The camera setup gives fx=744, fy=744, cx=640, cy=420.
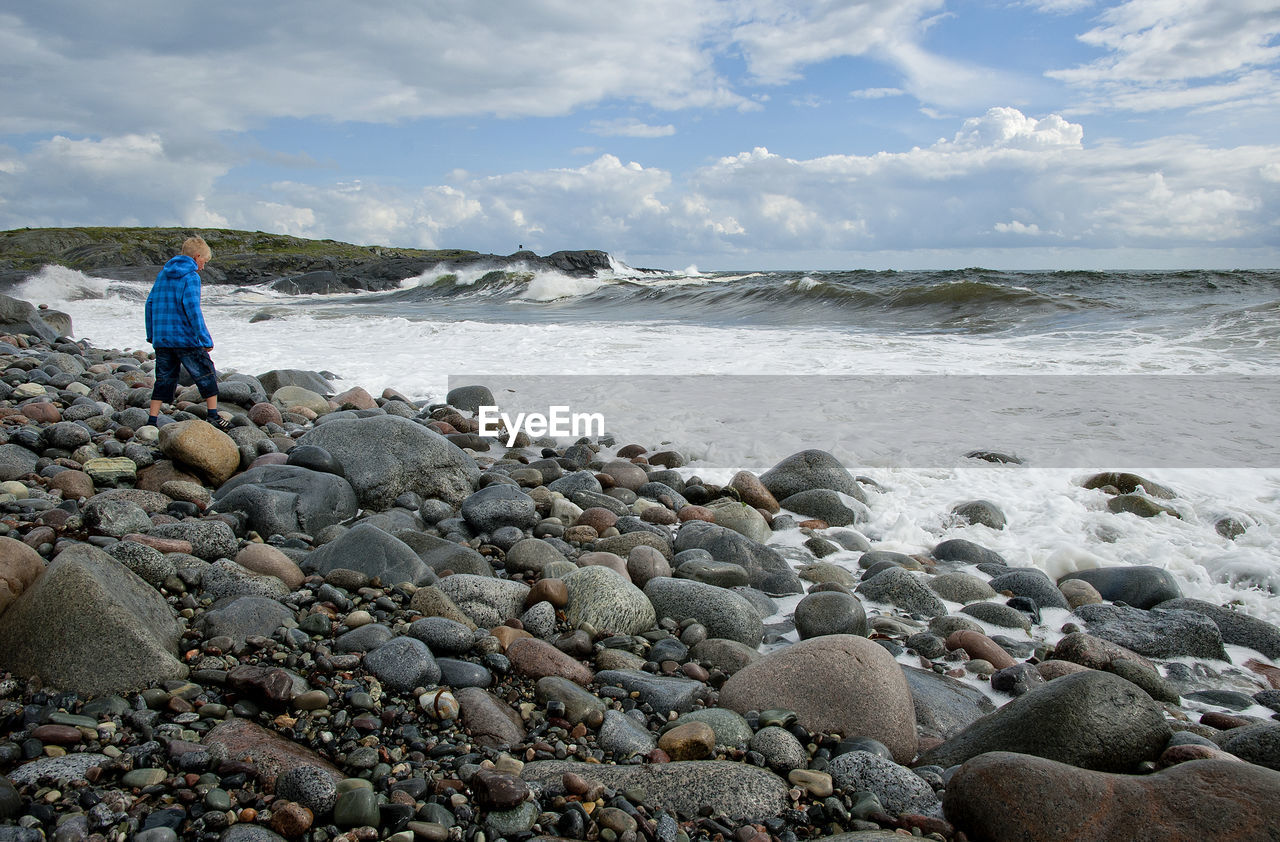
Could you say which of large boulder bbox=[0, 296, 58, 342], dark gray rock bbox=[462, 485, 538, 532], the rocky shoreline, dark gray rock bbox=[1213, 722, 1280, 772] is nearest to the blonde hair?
the rocky shoreline

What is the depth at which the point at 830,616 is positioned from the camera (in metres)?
3.34

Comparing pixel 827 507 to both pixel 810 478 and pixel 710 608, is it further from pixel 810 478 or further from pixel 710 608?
pixel 710 608

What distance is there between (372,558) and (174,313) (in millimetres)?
3890

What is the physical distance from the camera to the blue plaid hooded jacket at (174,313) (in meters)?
5.86

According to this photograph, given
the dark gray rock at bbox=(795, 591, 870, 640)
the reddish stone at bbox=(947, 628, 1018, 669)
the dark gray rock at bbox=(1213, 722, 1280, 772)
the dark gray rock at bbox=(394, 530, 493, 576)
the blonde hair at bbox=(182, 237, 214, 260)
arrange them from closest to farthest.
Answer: the dark gray rock at bbox=(1213, 722, 1280, 772)
the reddish stone at bbox=(947, 628, 1018, 669)
the dark gray rock at bbox=(795, 591, 870, 640)
the dark gray rock at bbox=(394, 530, 493, 576)
the blonde hair at bbox=(182, 237, 214, 260)

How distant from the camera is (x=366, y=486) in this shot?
15.3ft

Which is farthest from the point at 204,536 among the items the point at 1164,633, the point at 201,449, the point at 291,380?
the point at 291,380

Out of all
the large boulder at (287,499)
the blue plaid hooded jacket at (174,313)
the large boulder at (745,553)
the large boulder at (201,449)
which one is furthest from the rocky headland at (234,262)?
the large boulder at (745,553)

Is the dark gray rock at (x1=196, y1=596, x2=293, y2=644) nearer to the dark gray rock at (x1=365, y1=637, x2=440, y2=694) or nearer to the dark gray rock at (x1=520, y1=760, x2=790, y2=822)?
the dark gray rock at (x1=365, y1=637, x2=440, y2=694)

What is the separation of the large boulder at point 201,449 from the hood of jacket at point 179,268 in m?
1.91

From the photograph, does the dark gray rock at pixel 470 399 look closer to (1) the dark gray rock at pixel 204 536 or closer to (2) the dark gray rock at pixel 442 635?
(1) the dark gray rock at pixel 204 536

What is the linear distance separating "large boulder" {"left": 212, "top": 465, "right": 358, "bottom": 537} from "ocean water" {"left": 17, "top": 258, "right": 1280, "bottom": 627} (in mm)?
2814

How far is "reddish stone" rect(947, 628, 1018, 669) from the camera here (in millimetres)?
3148

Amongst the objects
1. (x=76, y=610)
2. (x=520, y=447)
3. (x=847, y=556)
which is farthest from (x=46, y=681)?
(x=520, y=447)
